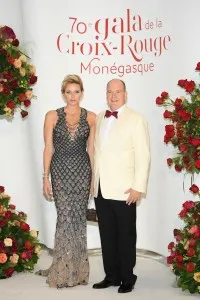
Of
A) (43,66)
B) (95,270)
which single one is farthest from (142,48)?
(95,270)

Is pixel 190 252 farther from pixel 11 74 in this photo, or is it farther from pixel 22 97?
pixel 11 74

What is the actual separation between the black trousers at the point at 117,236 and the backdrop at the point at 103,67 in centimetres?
108

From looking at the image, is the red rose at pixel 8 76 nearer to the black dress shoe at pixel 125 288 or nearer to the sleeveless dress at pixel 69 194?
the sleeveless dress at pixel 69 194

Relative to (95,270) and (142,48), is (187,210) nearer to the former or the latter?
(95,270)

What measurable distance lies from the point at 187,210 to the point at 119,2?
2313 millimetres

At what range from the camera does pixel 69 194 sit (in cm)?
457

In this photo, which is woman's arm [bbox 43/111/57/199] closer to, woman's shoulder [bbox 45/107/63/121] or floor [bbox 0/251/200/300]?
woman's shoulder [bbox 45/107/63/121]

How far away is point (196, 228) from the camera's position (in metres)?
4.45

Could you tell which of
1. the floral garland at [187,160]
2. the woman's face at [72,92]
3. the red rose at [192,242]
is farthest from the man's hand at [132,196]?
the woman's face at [72,92]

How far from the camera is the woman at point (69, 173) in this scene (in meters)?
4.53

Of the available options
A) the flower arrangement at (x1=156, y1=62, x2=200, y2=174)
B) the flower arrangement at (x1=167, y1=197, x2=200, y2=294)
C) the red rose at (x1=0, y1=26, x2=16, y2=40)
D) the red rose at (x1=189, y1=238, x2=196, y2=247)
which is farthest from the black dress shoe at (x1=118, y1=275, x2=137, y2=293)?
the red rose at (x1=0, y1=26, x2=16, y2=40)

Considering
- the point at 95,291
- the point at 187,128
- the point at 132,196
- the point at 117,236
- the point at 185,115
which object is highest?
the point at 185,115

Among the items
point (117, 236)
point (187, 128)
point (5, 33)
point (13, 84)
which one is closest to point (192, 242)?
point (117, 236)

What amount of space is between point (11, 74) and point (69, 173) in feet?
3.50
